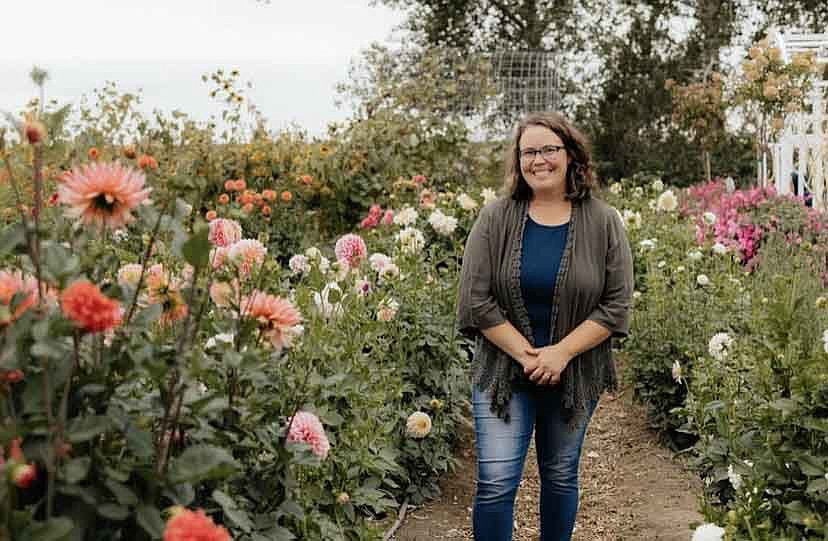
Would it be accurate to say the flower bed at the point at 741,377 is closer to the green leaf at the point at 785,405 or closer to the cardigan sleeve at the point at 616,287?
the green leaf at the point at 785,405

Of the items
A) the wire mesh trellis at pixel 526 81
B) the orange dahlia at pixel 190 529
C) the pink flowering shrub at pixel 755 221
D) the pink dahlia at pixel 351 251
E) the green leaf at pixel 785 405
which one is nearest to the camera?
the orange dahlia at pixel 190 529

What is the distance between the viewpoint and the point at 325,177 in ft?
24.8

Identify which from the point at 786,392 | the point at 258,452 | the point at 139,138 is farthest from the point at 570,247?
the point at 139,138

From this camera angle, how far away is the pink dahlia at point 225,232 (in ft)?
7.12

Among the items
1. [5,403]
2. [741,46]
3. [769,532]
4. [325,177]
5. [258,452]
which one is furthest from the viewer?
[741,46]

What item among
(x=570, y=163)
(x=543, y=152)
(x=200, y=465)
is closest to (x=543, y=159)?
(x=543, y=152)

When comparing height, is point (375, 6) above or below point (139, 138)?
above

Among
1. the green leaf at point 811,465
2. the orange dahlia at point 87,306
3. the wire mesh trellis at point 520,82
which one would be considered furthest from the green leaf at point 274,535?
the wire mesh trellis at point 520,82

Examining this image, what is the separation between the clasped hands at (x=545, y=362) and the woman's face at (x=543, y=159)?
1.43ft

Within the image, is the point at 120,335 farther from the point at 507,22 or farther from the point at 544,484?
the point at 507,22

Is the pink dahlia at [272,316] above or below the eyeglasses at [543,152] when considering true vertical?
below

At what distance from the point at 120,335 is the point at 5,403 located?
0.61 ft

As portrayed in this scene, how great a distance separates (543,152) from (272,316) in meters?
1.33

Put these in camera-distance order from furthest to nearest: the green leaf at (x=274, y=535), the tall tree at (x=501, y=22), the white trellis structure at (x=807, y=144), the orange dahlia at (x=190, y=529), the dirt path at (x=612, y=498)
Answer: the tall tree at (x=501, y=22), the white trellis structure at (x=807, y=144), the dirt path at (x=612, y=498), the green leaf at (x=274, y=535), the orange dahlia at (x=190, y=529)
